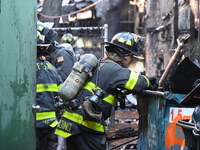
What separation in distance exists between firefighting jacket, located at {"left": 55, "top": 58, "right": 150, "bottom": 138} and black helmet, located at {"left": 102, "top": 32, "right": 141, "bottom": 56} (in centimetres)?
27

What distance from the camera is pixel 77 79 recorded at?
4855 mm

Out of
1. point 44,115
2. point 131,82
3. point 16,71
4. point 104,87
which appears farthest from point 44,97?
point 16,71

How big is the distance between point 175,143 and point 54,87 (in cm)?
193

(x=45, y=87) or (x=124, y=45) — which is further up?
(x=124, y=45)

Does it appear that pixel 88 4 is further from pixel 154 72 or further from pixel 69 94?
pixel 69 94

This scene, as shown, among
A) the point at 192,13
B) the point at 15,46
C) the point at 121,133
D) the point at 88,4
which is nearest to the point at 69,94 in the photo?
the point at 15,46

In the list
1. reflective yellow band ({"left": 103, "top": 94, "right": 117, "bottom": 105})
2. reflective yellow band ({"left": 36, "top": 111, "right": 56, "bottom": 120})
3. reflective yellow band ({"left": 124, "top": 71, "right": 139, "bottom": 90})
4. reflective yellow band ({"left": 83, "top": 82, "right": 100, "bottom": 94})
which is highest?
reflective yellow band ({"left": 124, "top": 71, "right": 139, "bottom": 90})

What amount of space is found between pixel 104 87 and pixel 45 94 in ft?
3.46

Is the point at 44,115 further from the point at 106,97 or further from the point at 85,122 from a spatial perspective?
the point at 106,97

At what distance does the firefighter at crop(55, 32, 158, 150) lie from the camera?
477 centimetres

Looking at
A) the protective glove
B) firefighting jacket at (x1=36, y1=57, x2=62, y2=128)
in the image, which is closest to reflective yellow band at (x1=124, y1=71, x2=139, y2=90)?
the protective glove

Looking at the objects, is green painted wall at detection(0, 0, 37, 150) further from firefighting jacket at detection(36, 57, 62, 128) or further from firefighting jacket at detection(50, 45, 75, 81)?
firefighting jacket at detection(50, 45, 75, 81)

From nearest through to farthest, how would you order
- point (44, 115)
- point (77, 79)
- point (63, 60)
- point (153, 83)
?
point (77, 79) → point (153, 83) → point (44, 115) → point (63, 60)

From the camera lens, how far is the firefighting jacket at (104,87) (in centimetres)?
480
